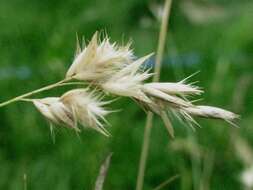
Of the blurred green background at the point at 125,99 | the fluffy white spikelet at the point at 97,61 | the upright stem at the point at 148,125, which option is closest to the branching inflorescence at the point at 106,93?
the fluffy white spikelet at the point at 97,61

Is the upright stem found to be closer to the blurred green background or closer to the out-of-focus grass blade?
the blurred green background

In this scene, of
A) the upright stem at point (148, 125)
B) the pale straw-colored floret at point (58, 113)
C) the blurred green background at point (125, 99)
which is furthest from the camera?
the blurred green background at point (125, 99)

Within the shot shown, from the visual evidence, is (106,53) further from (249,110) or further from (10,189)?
(249,110)

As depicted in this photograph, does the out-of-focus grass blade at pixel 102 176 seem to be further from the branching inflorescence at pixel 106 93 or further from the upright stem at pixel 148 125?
the upright stem at pixel 148 125

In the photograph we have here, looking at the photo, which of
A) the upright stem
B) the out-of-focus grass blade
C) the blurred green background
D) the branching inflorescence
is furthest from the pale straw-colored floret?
the blurred green background

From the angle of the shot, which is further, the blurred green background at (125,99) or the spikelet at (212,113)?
the blurred green background at (125,99)

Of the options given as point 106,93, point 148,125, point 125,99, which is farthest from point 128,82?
point 125,99

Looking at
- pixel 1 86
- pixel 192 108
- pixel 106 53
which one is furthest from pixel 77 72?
pixel 1 86

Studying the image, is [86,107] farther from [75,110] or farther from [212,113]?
[212,113]
